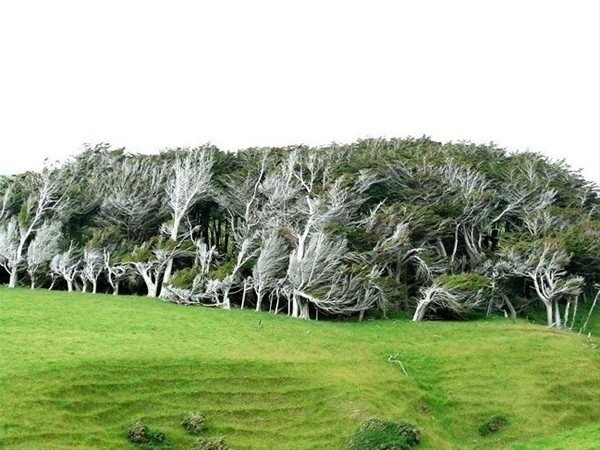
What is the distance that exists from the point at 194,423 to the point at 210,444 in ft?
6.17

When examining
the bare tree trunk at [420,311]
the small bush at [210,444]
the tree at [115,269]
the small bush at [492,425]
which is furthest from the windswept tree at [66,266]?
the small bush at [492,425]

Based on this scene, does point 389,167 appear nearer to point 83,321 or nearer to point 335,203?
point 335,203

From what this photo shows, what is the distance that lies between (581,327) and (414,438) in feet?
125

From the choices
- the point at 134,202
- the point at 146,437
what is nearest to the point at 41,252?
the point at 134,202

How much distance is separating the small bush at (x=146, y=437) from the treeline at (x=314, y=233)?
28.0 m

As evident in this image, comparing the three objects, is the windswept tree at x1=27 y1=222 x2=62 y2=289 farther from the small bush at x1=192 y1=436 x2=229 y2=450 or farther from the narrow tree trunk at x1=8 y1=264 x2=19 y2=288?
the small bush at x1=192 y1=436 x2=229 y2=450

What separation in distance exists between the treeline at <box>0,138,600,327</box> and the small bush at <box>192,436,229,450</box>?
88.2 feet

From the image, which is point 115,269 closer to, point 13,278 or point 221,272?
point 13,278

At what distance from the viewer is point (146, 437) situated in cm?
3003

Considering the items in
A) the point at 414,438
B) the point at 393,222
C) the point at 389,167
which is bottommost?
the point at 414,438

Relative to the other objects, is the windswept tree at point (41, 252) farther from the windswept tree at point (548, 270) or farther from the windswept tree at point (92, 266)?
the windswept tree at point (548, 270)

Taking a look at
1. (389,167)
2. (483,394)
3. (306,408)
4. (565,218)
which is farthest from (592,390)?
(389,167)

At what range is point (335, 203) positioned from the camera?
6462cm

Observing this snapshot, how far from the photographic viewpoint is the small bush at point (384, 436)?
32062 millimetres
